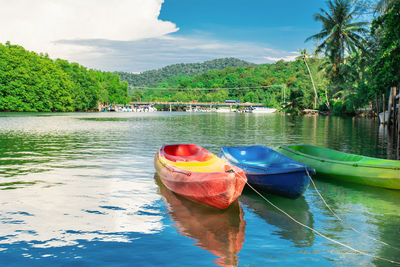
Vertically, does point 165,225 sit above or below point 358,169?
below

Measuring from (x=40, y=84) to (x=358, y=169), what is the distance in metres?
96.2

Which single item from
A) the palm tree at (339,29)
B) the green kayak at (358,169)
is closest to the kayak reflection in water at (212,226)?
the green kayak at (358,169)

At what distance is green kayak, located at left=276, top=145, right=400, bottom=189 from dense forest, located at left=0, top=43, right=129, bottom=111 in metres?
90.5

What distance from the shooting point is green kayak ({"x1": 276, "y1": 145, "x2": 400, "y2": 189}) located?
11.4 meters

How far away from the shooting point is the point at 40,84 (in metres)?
93.8

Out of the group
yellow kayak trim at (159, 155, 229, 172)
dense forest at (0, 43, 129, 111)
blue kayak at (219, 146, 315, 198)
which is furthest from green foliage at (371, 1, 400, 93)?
dense forest at (0, 43, 129, 111)

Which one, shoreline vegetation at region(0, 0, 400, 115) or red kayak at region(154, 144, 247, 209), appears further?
shoreline vegetation at region(0, 0, 400, 115)

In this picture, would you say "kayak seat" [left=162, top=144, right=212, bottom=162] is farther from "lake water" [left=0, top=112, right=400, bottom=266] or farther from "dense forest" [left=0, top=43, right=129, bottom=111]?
"dense forest" [left=0, top=43, right=129, bottom=111]

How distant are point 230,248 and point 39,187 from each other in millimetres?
7850

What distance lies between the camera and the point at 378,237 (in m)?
7.57

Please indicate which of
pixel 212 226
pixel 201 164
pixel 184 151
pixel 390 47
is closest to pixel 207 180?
pixel 212 226

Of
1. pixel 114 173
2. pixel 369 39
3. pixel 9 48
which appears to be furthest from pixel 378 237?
pixel 9 48

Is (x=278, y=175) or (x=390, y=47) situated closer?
(x=278, y=175)

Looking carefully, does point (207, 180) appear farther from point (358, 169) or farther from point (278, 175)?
point (358, 169)
